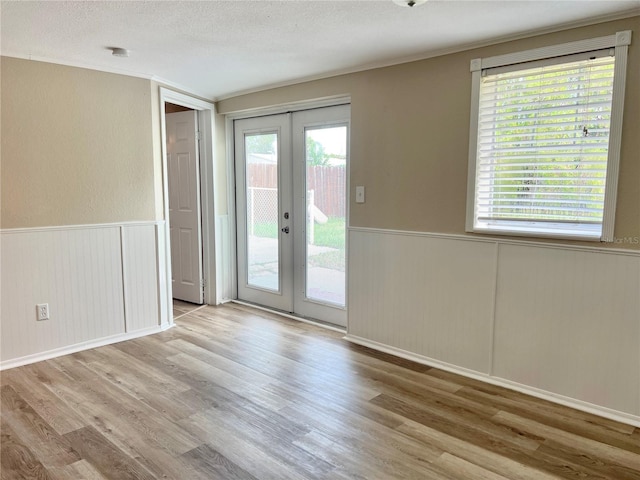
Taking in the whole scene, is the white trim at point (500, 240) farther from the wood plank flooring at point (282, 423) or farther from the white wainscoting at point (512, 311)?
the wood plank flooring at point (282, 423)

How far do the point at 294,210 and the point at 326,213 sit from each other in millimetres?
392

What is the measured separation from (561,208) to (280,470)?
83.0 inches

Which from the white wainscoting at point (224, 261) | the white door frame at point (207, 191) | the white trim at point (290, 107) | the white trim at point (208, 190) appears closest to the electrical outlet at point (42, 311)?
the white door frame at point (207, 191)

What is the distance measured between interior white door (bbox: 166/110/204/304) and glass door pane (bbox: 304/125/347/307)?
Answer: 4.14 ft

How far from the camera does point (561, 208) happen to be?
2.59m

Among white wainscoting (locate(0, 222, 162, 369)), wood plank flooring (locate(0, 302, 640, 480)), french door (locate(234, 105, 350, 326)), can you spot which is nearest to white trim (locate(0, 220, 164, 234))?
white wainscoting (locate(0, 222, 162, 369))

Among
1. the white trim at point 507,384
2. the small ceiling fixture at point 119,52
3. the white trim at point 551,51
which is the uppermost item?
the small ceiling fixture at point 119,52

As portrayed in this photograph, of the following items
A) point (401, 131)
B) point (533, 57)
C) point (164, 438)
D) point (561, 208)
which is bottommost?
point (164, 438)

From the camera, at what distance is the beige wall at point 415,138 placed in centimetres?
288

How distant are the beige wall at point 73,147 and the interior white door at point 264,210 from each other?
1.06 metres

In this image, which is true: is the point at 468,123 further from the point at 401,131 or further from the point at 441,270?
the point at 441,270

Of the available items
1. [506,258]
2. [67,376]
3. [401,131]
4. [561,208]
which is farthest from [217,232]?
[561,208]

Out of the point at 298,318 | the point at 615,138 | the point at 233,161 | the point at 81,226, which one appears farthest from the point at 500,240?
the point at 81,226

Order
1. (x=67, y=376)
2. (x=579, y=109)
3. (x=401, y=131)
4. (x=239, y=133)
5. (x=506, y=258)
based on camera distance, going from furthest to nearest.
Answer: (x=239, y=133) < (x=401, y=131) < (x=67, y=376) < (x=506, y=258) < (x=579, y=109)
